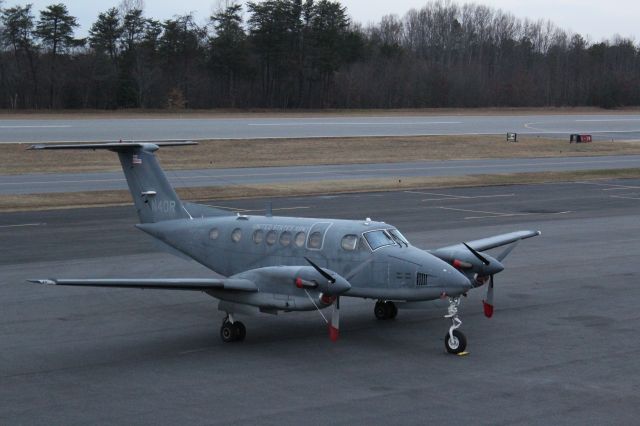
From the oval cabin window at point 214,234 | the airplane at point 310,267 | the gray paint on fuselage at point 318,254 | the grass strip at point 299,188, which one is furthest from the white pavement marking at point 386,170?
the oval cabin window at point 214,234

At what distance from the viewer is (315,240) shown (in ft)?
66.0

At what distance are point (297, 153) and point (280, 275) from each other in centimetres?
5500

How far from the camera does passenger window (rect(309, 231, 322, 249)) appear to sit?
20.0 meters

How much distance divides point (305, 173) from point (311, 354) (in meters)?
41.8

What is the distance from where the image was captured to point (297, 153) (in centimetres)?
7312

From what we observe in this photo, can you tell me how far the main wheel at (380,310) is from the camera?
21.3 meters

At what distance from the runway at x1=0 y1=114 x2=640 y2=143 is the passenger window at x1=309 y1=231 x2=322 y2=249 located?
55.6 m

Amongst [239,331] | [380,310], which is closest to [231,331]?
[239,331]

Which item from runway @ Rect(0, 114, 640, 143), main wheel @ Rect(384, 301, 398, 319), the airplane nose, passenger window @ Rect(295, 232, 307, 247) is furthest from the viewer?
runway @ Rect(0, 114, 640, 143)

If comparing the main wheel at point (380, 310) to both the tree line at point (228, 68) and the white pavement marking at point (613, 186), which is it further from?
the tree line at point (228, 68)

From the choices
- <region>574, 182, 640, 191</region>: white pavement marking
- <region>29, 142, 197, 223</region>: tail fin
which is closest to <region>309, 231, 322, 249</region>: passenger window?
<region>29, 142, 197, 223</region>: tail fin

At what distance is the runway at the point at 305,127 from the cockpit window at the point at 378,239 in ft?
185

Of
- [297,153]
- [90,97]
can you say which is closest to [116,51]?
[90,97]

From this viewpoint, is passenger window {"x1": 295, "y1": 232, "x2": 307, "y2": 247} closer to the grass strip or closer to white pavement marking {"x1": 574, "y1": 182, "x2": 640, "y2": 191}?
the grass strip
